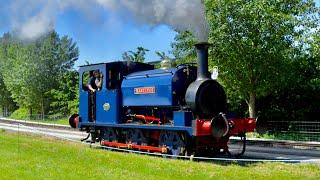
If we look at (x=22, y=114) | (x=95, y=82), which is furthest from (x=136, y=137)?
(x=22, y=114)

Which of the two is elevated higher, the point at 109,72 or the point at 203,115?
the point at 109,72

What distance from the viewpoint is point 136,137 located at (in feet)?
54.2

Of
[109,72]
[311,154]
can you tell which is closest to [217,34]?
[109,72]

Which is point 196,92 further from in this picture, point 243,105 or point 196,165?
point 243,105

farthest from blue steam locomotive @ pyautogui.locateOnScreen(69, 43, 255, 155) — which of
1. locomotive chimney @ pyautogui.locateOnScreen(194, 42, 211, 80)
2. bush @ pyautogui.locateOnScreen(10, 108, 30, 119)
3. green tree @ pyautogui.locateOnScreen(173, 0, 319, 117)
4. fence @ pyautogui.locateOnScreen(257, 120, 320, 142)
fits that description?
bush @ pyautogui.locateOnScreen(10, 108, 30, 119)

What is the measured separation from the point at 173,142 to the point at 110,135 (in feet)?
12.4

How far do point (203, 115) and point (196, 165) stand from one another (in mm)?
2098

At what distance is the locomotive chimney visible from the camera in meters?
13.8

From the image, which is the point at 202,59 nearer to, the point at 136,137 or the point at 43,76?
the point at 136,137

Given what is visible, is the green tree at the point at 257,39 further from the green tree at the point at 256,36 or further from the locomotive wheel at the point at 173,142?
the locomotive wheel at the point at 173,142

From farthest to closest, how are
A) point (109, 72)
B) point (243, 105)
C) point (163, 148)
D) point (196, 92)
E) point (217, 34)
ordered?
point (243, 105)
point (217, 34)
point (109, 72)
point (163, 148)
point (196, 92)

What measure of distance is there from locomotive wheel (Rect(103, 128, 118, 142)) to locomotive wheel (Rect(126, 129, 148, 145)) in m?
0.78

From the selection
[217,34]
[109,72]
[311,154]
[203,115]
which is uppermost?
[217,34]

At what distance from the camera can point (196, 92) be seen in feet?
45.8
